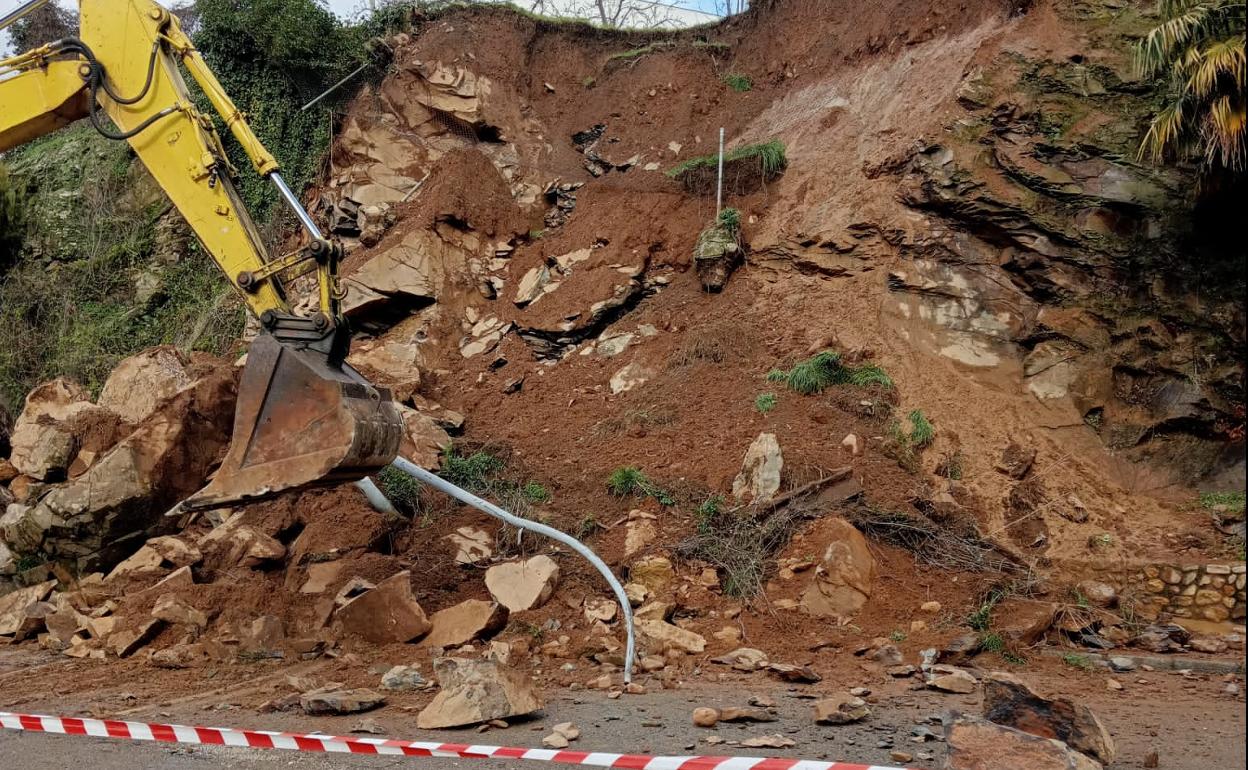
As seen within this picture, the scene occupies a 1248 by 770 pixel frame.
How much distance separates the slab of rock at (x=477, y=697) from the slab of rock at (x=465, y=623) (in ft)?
5.92

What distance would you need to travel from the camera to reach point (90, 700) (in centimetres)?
692

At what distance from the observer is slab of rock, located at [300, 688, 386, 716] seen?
625cm

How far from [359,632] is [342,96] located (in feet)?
40.0

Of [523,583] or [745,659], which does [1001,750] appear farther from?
[523,583]

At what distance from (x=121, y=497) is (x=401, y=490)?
2.80m

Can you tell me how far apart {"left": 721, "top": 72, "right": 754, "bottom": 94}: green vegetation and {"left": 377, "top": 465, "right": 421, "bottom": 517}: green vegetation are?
9.76 m

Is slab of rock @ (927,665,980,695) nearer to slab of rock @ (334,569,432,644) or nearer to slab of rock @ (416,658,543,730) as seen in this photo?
slab of rock @ (416,658,543,730)

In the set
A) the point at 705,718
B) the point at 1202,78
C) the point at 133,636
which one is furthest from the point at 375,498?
the point at 1202,78

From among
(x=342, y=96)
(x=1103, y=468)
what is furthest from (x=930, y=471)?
(x=342, y=96)

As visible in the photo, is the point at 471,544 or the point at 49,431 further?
the point at 49,431

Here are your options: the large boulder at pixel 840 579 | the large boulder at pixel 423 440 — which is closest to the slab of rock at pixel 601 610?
the large boulder at pixel 840 579

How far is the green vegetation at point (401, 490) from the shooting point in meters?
10.1

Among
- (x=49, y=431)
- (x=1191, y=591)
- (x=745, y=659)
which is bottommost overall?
(x=1191, y=591)

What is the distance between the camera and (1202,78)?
853cm
